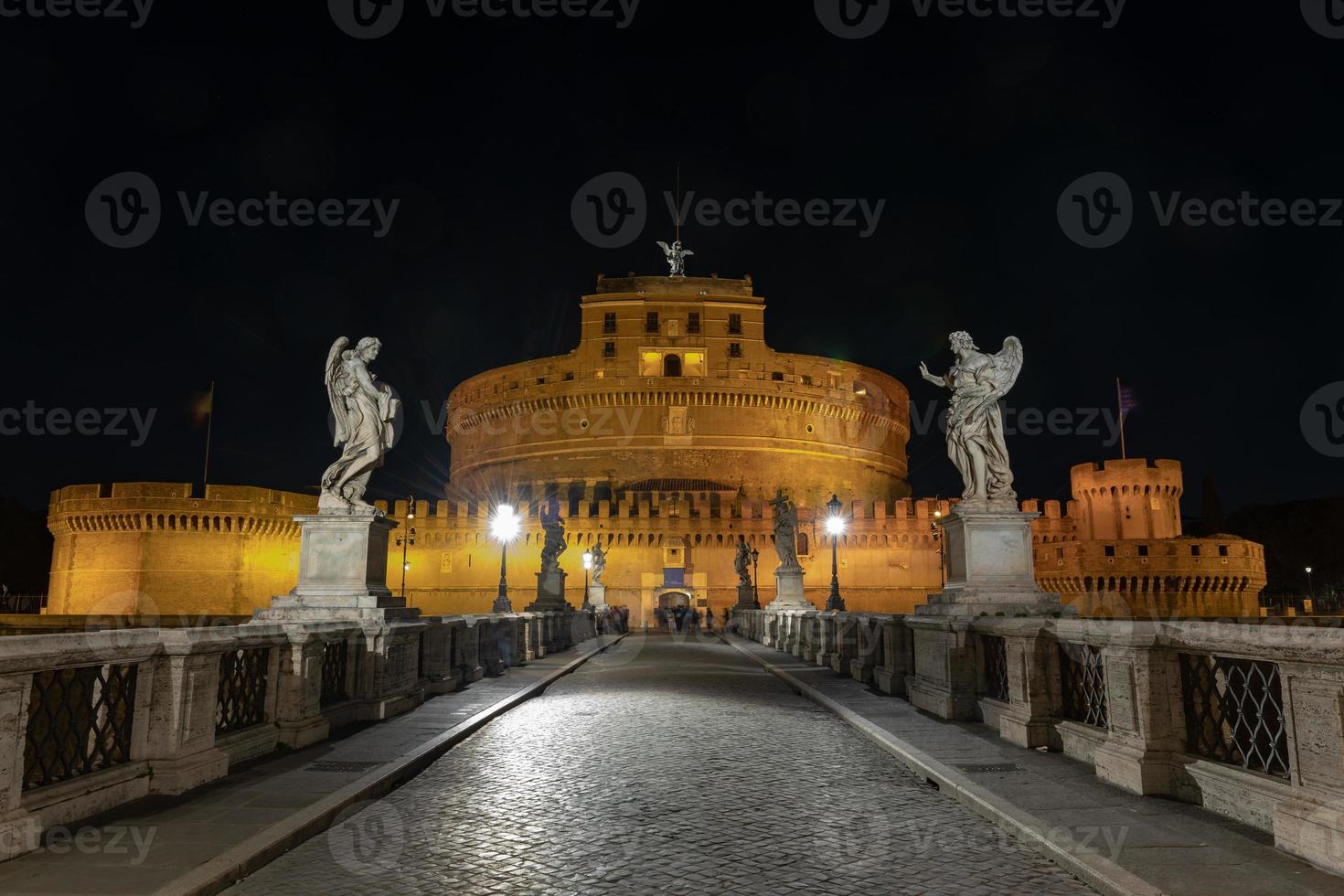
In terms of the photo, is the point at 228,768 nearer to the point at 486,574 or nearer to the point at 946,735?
the point at 946,735

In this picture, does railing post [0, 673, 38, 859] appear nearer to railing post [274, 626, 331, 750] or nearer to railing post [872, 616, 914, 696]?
railing post [274, 626, 331, 750]

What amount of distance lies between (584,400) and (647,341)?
20.4 ft

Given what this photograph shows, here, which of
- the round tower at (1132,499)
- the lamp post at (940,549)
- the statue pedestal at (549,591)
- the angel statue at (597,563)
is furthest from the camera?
the round tower at (1132,499)

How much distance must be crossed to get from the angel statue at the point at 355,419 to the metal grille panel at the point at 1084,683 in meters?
6.93

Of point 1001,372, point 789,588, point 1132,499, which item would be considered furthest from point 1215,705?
point 1132,499

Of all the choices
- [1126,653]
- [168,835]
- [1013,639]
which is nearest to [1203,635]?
[1126,653]

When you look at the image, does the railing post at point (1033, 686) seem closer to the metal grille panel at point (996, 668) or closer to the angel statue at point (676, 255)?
the metal grille panel at point (996, 668)

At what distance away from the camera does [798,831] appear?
504cm

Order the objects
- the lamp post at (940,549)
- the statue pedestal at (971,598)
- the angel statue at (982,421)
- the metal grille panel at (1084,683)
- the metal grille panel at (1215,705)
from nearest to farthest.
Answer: the metal grille panel at (1215,705) < the metal grille panel at (1084,683) < the statue pedestal at (971,598) < the angel statue at (982,421) < the lamp post at (940,549)

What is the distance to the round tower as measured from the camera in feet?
177

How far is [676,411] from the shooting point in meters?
60.4

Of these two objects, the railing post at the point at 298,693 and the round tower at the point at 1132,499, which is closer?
the railing post at the point at 298,693

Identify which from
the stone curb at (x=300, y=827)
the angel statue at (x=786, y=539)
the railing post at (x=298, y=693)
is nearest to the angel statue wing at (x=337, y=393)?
the railing post at (x=298, y=693)

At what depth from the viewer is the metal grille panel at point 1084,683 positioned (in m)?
6.49
